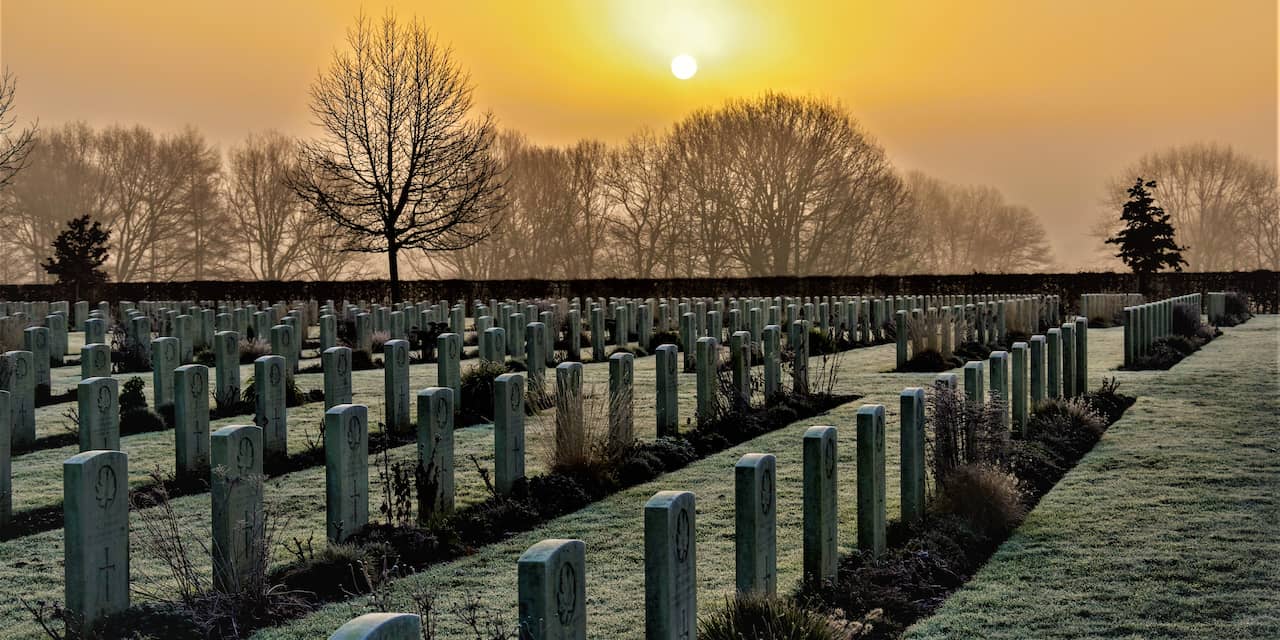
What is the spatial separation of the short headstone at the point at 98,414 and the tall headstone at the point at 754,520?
6006 mm

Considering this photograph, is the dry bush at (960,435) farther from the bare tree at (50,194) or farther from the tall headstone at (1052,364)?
the bare tree at (50,194)

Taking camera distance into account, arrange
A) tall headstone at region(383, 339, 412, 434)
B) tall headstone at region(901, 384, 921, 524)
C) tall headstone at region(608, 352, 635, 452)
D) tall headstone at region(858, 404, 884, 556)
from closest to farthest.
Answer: tall headstone at region(858, 404, 884, 556), tall headstone at region(901, 384, 921, 524), tall headstone at region(608, 352, 635, 452), tall headstone at region(383, 339, 412, 434)

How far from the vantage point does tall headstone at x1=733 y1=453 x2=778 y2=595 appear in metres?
5.04

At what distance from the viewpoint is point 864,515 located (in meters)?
6.66

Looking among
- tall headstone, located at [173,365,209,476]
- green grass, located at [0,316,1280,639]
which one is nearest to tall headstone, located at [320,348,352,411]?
green grass, located at [0,316,1280,639]

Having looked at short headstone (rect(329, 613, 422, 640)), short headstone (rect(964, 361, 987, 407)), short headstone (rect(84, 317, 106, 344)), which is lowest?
short headstone (rect(329, 613, 422, 640))

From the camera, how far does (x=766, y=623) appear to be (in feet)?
16.2

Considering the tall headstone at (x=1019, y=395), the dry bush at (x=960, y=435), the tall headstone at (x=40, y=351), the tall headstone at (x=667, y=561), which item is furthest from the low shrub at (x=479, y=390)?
the tall headstone at (x=667, y=561)

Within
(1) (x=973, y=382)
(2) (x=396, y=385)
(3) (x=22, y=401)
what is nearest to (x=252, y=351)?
(3) (x=22, y=401)

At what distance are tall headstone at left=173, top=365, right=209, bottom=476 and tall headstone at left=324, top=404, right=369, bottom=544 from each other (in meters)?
2.76

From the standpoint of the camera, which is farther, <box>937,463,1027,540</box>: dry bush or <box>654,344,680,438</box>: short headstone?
<box>654,344,680,438</box>: short headstone

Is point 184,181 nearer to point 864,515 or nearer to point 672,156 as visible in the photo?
point 672,156

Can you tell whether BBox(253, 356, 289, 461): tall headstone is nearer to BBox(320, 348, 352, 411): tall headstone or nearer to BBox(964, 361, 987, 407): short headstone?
BBox(320, 348, 352, 411): tall headstone

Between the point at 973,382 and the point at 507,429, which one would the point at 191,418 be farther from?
the point at 973,382
